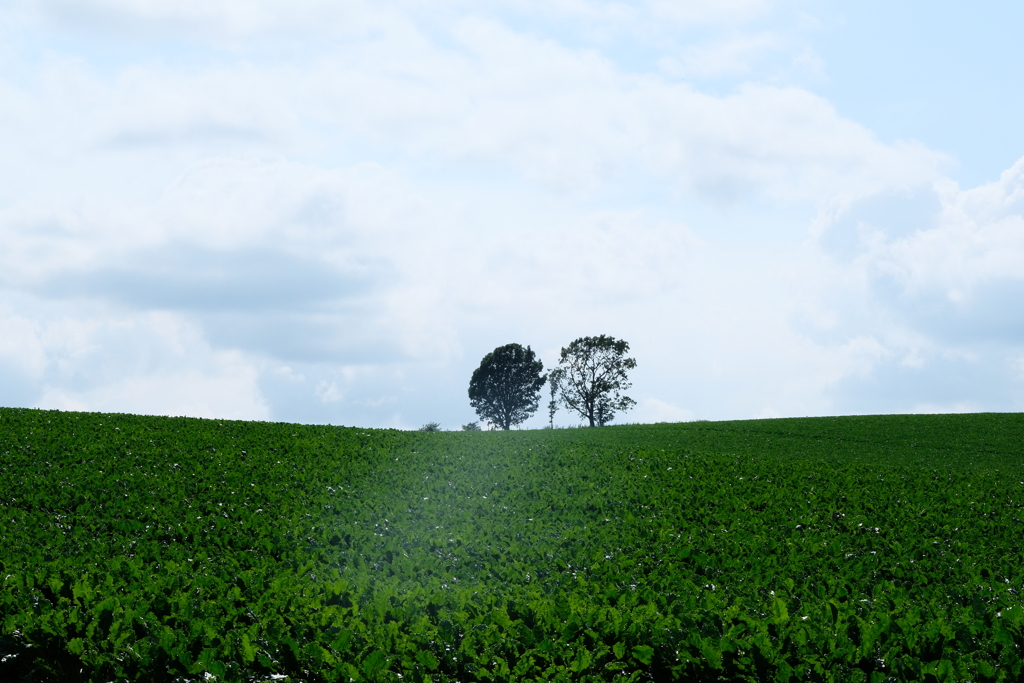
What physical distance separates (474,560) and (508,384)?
6102 centimetres

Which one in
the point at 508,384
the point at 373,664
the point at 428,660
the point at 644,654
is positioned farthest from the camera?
the point at 508,384

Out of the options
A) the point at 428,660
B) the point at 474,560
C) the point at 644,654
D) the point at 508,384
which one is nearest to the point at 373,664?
the point at 428,660

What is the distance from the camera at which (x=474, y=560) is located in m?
11.2

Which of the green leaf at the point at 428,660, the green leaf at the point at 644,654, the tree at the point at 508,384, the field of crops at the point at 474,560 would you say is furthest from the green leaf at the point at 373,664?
the tree at the point at 508,384

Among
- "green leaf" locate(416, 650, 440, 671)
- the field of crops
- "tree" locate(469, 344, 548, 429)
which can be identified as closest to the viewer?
"green leaf" locate(416, 650, 440, 671)

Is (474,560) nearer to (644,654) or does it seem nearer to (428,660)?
(428,660)

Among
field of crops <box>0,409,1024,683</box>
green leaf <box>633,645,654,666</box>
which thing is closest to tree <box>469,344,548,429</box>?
field of crops <box>0,409,1024,683</box>

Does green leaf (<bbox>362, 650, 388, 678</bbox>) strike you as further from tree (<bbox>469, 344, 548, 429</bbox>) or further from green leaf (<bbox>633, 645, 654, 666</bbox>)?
tree (<bbox>469, 344, 548, 429</bbox>)

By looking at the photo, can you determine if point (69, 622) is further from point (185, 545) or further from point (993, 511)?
point (993, 511)

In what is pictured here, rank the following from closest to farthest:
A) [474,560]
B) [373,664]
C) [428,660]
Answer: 1. [373,664]
2. [428,660]
3. [474,560]

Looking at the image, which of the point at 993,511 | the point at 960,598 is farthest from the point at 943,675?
the point at 993,511

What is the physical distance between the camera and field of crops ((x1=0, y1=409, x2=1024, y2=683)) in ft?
21.8

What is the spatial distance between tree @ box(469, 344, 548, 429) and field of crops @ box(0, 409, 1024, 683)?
50665 mm

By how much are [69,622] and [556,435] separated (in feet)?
79.7
